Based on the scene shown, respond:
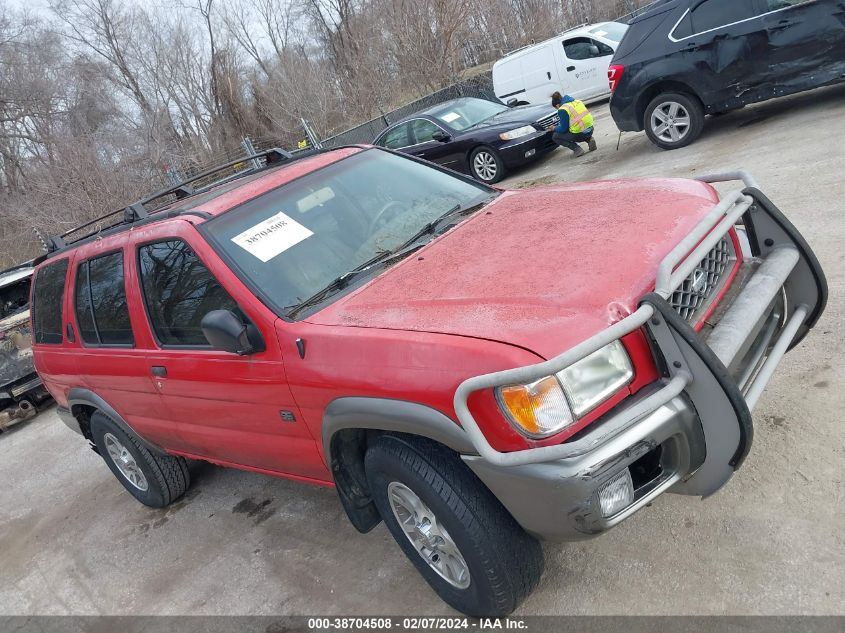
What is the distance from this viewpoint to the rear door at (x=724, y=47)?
7.86m

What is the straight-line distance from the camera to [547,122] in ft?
37.3

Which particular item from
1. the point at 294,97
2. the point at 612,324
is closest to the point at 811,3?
the point at 612,324

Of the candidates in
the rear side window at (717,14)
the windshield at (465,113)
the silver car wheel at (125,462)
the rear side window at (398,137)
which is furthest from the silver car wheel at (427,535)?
the rear side window at (398,137)

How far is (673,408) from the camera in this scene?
2334mm

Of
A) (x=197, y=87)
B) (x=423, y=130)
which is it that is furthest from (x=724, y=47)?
(x=197, y=87)

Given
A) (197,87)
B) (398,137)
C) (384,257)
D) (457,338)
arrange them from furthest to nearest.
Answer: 1. (197,87)
2. (398,137)
3. (384,257)
4. (457,338)

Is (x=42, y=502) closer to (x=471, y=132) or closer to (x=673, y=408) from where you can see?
(x=673, y=408)

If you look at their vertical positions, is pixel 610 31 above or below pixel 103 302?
above

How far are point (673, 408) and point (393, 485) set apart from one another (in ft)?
3.75

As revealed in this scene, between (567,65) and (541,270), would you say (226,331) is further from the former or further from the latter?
(567,65)

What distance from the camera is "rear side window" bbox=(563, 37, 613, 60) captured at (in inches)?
565

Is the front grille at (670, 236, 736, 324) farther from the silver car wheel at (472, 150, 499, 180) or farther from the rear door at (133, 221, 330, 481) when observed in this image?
the silver car wheel at (472, 150, 499, 180)

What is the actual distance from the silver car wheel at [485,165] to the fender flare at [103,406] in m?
8.14

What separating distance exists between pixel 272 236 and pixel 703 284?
1995mm
